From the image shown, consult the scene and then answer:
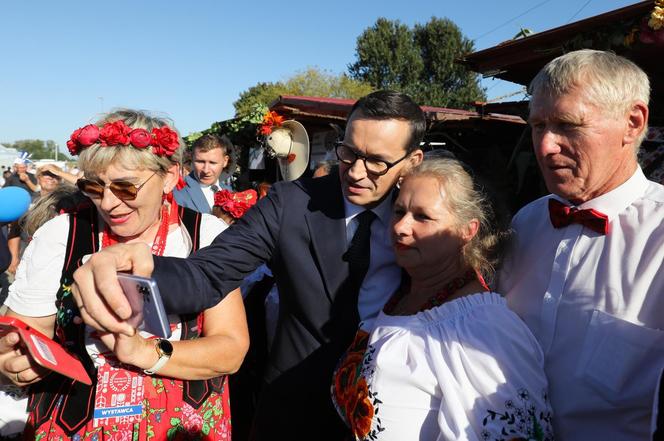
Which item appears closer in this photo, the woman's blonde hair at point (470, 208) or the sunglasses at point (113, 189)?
the woman's blonde hair at point (470, 208)

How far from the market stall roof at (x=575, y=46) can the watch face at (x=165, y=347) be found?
3.72m

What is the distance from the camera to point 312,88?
40.8 metres

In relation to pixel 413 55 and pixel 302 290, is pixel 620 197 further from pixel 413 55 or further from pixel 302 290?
pixel 413 55

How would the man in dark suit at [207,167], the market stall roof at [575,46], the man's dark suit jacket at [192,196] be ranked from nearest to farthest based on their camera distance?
the market stall roof at [575,46]
the man's dark suit jacket at [192,196]
the man in dark suit at [207,167]

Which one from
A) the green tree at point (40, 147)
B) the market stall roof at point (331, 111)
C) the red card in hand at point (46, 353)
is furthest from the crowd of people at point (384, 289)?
the green tree at point (40, 147)

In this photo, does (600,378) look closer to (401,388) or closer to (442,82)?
(401,388)

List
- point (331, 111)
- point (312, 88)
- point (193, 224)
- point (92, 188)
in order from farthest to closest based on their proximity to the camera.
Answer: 1. point (312, 88)
2. point (331, 111)
3. point (193, 224)
4. point (92, 188)

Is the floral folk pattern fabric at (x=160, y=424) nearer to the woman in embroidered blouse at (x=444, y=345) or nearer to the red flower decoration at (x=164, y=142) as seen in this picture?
the woman in embroidered blouse at (x=444, y=345)

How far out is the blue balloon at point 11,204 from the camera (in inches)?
182

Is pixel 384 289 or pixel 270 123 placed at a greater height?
pixel 270 123

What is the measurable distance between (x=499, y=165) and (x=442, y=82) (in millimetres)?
37273

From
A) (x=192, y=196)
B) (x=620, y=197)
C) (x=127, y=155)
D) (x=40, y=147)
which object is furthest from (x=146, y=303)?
(x=40, y=147)

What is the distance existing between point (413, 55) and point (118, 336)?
143 ft

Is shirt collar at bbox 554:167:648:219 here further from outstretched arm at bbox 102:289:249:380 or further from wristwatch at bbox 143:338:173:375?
wristwatch at bbox 143:338:173:375
